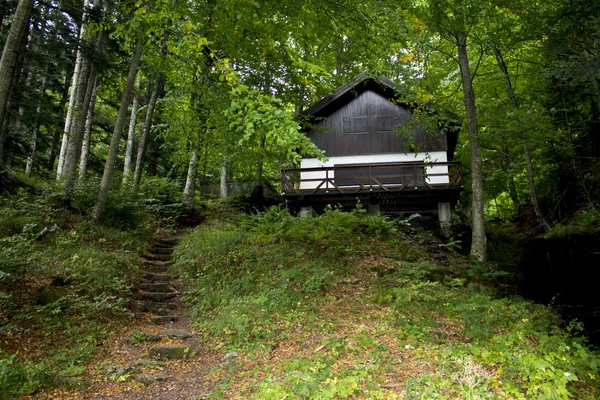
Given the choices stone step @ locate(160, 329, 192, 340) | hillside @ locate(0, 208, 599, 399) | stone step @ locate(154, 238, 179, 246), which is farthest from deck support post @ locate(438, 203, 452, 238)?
stone step @ locate(160, 329, 192, 340)

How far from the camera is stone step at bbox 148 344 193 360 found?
6164 millimetres

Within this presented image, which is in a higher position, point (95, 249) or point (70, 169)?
point (70, 169)

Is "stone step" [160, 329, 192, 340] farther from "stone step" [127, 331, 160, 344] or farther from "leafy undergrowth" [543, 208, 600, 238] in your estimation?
"leafy undergrowth" [543, 208, 600, 238]

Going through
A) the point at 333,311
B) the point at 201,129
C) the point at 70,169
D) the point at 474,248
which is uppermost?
the point at 201,129

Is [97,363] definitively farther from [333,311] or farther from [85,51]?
[85,51]

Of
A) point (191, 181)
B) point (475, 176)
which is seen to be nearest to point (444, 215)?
point (475, 176)

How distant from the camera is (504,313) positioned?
6680 mm

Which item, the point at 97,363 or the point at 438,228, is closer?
the point at 97,363

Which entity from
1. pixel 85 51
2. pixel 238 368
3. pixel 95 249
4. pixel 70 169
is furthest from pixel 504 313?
pixel 85 51

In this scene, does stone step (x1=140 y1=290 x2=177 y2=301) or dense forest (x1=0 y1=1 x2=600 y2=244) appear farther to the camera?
stone step (x1=140 y1=290 x2=177 y2=301)

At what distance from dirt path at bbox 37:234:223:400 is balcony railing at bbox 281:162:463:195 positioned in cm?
917

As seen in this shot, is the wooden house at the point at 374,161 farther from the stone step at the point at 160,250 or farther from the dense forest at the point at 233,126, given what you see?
the stone step at the point at 160,250

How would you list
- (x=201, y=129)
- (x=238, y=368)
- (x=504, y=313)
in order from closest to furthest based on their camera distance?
(x=238, y=368) → (x=504, y=313) → (x=201, y=129)

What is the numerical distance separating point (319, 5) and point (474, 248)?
8763mm
